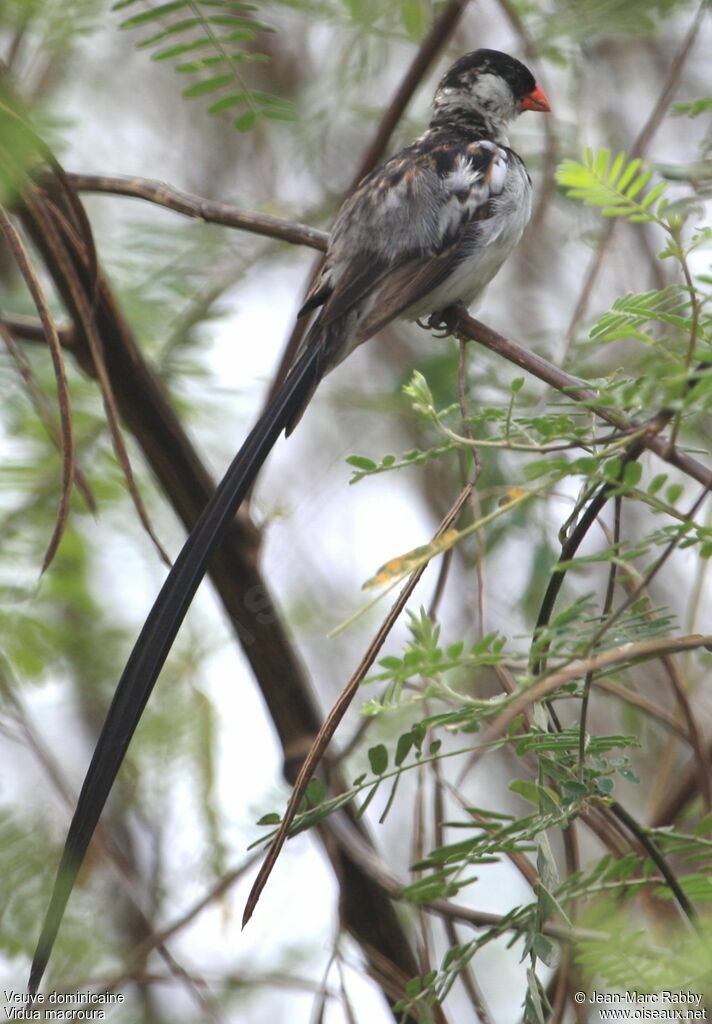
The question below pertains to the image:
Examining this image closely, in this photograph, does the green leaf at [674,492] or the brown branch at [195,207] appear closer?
the green leaf at [674,492]

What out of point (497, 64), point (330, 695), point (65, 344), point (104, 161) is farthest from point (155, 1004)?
point (104, 161)

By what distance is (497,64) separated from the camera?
10.7 feet

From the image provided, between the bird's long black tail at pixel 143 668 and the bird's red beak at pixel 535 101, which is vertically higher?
the bird's red beak at pixel 535 101

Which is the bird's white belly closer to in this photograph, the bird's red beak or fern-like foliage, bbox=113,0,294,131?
the bird's red beak

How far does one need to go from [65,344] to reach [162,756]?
1371 mm

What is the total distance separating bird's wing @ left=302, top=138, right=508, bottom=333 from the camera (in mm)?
2518

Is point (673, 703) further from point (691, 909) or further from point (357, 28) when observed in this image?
point (691, 909)

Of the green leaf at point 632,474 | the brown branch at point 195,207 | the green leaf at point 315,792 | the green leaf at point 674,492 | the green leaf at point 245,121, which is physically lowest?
the green leaf at point 674,492

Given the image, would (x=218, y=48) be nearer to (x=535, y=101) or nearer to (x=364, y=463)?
(x=364, y=463)

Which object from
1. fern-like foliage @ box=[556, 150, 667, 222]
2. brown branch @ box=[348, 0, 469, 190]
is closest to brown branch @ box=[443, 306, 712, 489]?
fern-like foliage @ box=[556, 150, 667, 222]

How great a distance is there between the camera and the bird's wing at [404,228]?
2518 mm

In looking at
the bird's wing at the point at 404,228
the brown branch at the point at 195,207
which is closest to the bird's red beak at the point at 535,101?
the bird's wing at the point at 404,228

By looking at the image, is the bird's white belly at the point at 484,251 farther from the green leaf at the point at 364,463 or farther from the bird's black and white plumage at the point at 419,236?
the green leaf at the point at 364,463

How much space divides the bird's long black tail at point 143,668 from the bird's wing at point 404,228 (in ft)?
2.30
